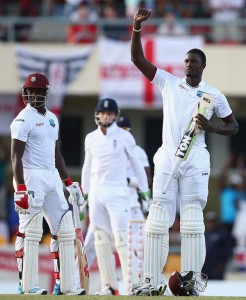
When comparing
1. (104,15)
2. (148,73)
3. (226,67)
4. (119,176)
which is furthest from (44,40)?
(148,73)

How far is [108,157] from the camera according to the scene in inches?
524

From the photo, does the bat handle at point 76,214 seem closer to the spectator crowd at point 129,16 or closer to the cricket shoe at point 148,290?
the cricket shoe at point 148,290

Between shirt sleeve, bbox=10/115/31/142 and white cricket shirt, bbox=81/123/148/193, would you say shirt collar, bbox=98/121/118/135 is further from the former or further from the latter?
shirt sleeve, bbox=10/115/31/142

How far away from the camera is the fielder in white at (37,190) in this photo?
34.4 feet

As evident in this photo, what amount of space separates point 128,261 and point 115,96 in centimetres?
814

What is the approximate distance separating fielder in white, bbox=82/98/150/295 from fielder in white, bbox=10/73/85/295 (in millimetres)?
2250

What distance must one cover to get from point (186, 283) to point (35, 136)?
5.88 feet

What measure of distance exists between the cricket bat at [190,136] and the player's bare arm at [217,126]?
2.8 inches

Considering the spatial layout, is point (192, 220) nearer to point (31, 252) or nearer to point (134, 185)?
point (31, 252)

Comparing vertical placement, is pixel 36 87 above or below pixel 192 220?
above

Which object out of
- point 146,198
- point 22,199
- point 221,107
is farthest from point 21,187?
point 146,198

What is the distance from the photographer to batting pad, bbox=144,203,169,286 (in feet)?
33.9

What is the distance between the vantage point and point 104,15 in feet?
70.8

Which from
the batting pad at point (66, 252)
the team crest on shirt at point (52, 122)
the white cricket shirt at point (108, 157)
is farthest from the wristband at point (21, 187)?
the white cricket shirt at point (108, 157)
